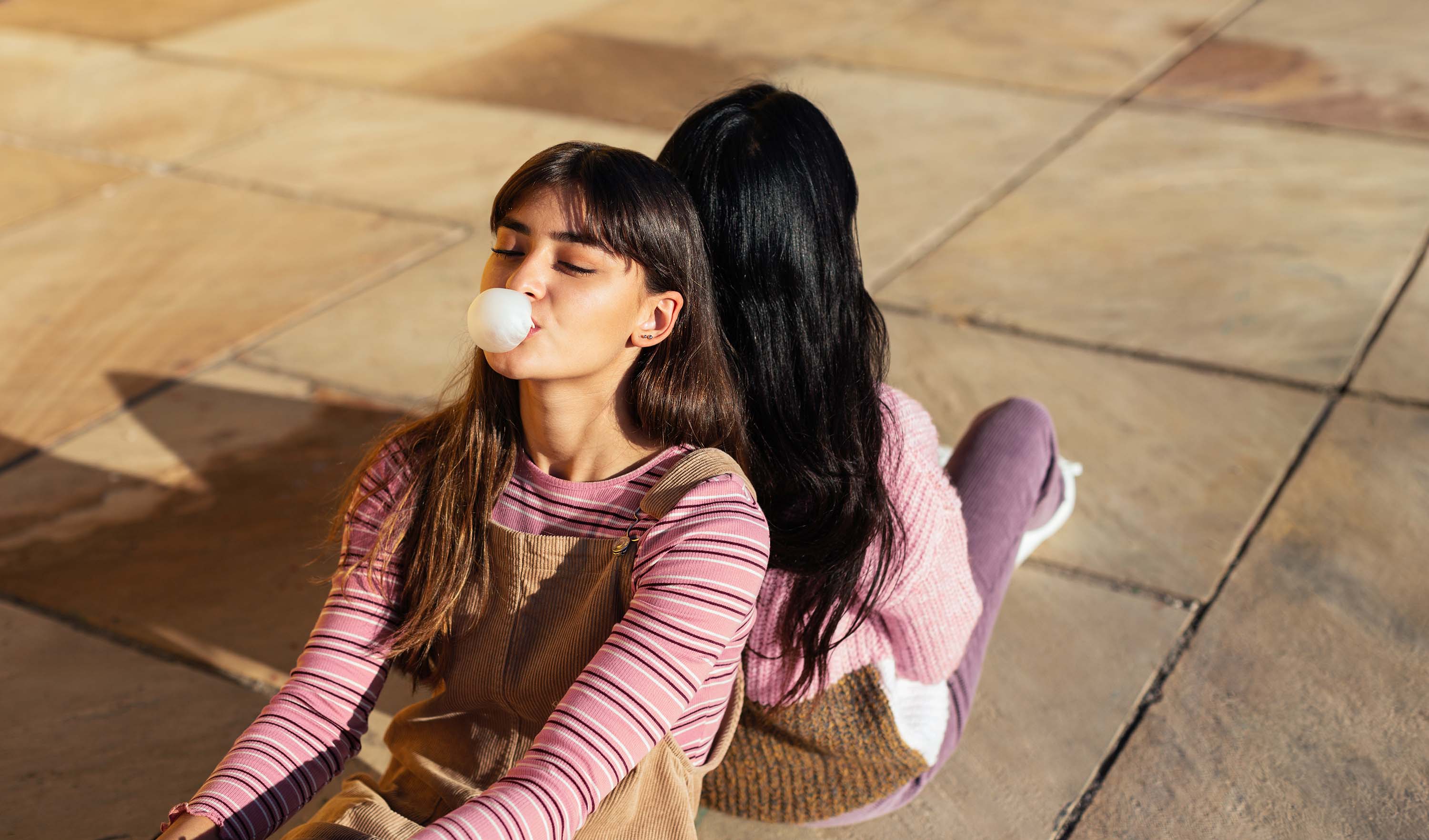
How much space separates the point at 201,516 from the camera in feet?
11.1

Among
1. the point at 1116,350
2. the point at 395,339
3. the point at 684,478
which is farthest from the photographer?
the point at 395,339

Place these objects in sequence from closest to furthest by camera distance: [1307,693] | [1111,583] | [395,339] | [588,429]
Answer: [588,429] → [1307,693] → [1111,583] → [395,339]

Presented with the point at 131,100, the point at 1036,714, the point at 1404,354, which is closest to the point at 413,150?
the point at 131,100

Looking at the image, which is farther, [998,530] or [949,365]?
[949,365]

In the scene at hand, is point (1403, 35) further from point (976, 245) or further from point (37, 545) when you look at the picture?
point (37, 545)

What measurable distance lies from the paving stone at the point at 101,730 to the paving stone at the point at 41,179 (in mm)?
2845

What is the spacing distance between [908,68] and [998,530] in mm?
4446

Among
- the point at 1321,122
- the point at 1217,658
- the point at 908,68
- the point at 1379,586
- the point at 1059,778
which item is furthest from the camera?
the point at 908,68

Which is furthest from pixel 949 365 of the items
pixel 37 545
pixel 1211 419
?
pixel 37 545

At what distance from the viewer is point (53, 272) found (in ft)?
15.6

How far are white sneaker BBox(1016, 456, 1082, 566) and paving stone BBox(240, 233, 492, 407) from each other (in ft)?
5.57

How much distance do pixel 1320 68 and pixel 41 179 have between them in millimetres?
5855

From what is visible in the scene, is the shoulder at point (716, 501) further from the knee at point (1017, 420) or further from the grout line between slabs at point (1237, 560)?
the knee at point (1017, 420)

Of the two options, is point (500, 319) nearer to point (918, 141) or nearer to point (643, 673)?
point (643, 673)
